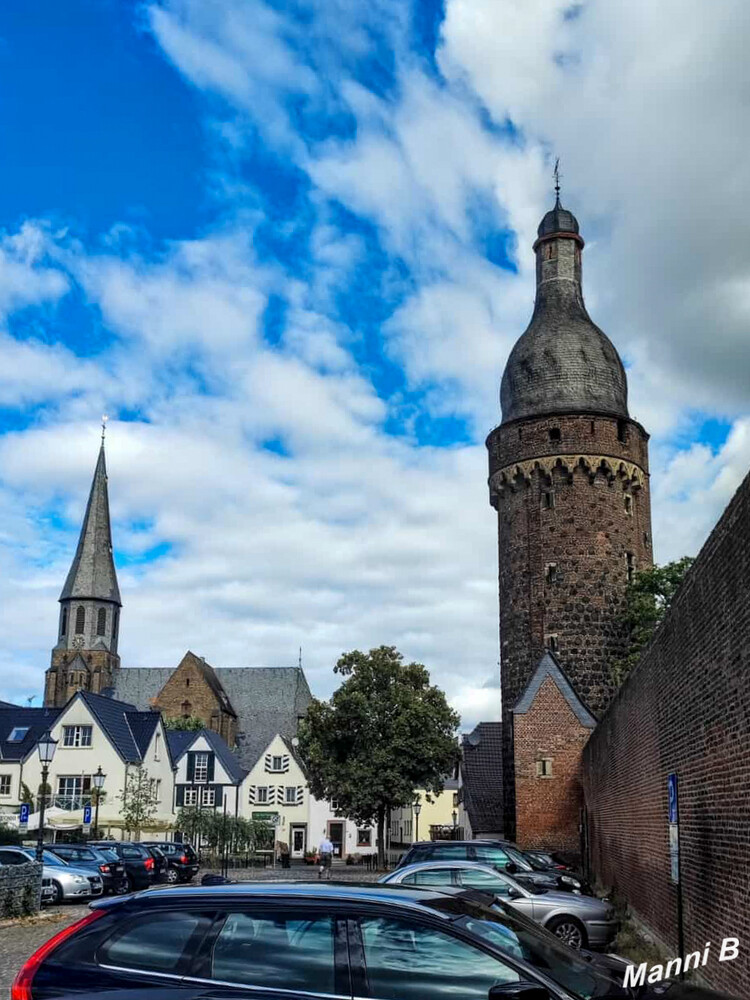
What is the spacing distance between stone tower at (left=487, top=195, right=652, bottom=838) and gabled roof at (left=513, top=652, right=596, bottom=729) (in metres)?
0.86

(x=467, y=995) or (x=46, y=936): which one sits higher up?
(x=467, y=995)

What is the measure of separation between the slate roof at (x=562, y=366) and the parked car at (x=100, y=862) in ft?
77.6

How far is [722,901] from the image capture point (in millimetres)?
10977

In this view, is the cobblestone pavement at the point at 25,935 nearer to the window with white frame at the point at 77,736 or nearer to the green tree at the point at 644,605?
the green tree at the point at 644,605

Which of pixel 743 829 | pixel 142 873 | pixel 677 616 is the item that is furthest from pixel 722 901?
pixel 142 873

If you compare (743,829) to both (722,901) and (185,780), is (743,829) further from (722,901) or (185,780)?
(185,780)

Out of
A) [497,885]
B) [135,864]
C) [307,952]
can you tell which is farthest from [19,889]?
[307,952]

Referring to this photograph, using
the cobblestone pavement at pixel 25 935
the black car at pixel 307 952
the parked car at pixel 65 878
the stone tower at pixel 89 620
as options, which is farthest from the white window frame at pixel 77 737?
the black car at pixel 307 952

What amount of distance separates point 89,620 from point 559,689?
236 feet

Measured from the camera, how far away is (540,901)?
15.3 meters

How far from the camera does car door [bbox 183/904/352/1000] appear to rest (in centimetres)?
564

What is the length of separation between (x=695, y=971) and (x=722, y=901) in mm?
1541

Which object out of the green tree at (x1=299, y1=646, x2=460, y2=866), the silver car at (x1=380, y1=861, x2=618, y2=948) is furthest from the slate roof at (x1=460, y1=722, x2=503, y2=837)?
the silver car at (x1=380, y1=861, x2=618, y2=948)

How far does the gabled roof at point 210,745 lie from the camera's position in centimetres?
6888
